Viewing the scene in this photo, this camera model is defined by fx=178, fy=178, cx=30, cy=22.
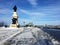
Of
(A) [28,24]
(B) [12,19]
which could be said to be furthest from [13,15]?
(A) [28,24]

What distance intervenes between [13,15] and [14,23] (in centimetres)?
487

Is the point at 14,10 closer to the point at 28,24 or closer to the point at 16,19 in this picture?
the point at 16,19

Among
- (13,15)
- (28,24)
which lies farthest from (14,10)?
(28,24)

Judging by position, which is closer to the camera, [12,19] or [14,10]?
[12,19]

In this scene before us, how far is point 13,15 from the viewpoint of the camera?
8712 cm

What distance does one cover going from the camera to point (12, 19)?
Result: 278ft

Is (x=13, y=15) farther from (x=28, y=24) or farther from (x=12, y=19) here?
(x=28, y=24)

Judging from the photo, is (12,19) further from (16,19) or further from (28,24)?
(28,24)

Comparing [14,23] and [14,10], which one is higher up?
[14,10]

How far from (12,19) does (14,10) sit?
8105 mm

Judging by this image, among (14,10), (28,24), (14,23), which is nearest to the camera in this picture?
(14,23)

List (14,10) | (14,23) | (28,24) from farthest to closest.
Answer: (28,24) < (14,10) < (14,23)

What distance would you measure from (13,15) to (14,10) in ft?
16.6

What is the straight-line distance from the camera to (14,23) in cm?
8431
